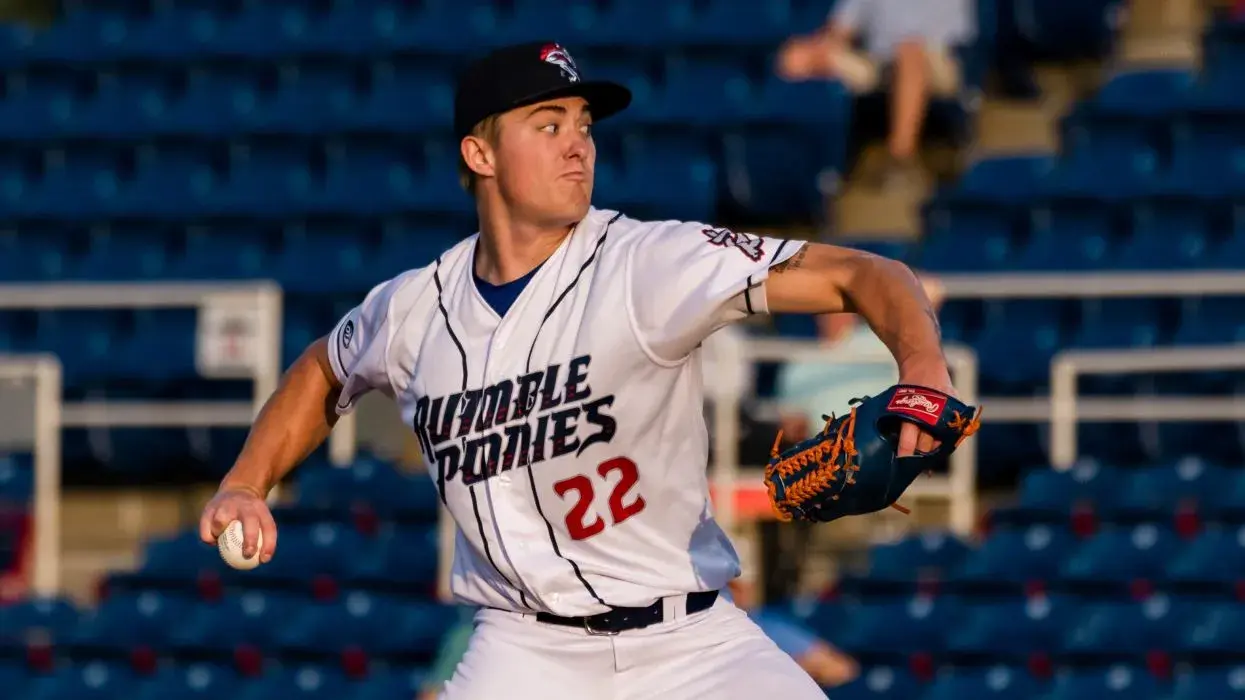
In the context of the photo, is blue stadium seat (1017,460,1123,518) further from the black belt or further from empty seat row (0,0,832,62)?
the black belt

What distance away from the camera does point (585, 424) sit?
4141 mm

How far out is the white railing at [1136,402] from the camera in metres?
8.05

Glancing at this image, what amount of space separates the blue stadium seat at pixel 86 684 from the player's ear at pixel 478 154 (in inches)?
184

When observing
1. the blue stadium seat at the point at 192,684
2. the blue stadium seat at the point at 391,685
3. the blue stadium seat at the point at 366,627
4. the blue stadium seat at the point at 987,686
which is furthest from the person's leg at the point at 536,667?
the blue stadium seat at the point at 192,684

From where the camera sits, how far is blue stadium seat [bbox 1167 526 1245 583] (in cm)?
761

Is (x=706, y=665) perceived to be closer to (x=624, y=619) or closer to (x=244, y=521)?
(x=624, y=619)

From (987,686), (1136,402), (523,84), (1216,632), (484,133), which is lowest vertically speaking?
(987,686)

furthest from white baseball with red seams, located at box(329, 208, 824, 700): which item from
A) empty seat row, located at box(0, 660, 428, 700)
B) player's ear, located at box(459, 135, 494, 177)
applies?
empty seat row, located at box(0, 660, 428, 700)

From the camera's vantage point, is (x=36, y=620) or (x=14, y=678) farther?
(x=36, y=620)

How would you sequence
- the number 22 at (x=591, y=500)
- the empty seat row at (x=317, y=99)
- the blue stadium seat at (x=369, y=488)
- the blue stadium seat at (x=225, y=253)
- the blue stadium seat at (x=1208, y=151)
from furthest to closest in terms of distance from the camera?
the blue stadium seat at (x=225, y=253) → the empty seat row at (x=317, y=99) → the blue stadium seat at (x=1208, y=151) → the blue stadium seat at (x=369, y=488) → the number 22 at (x=591, y=500)

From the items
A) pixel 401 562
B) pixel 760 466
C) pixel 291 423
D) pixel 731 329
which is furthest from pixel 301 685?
pixel 291 423

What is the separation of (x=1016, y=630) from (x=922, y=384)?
4202 millimetres

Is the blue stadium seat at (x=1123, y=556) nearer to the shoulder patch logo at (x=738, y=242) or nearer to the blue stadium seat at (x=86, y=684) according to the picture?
the blue stadium seat at (x=86, y=684)

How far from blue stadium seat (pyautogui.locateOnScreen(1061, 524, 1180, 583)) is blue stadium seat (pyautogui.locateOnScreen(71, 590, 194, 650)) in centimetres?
357
